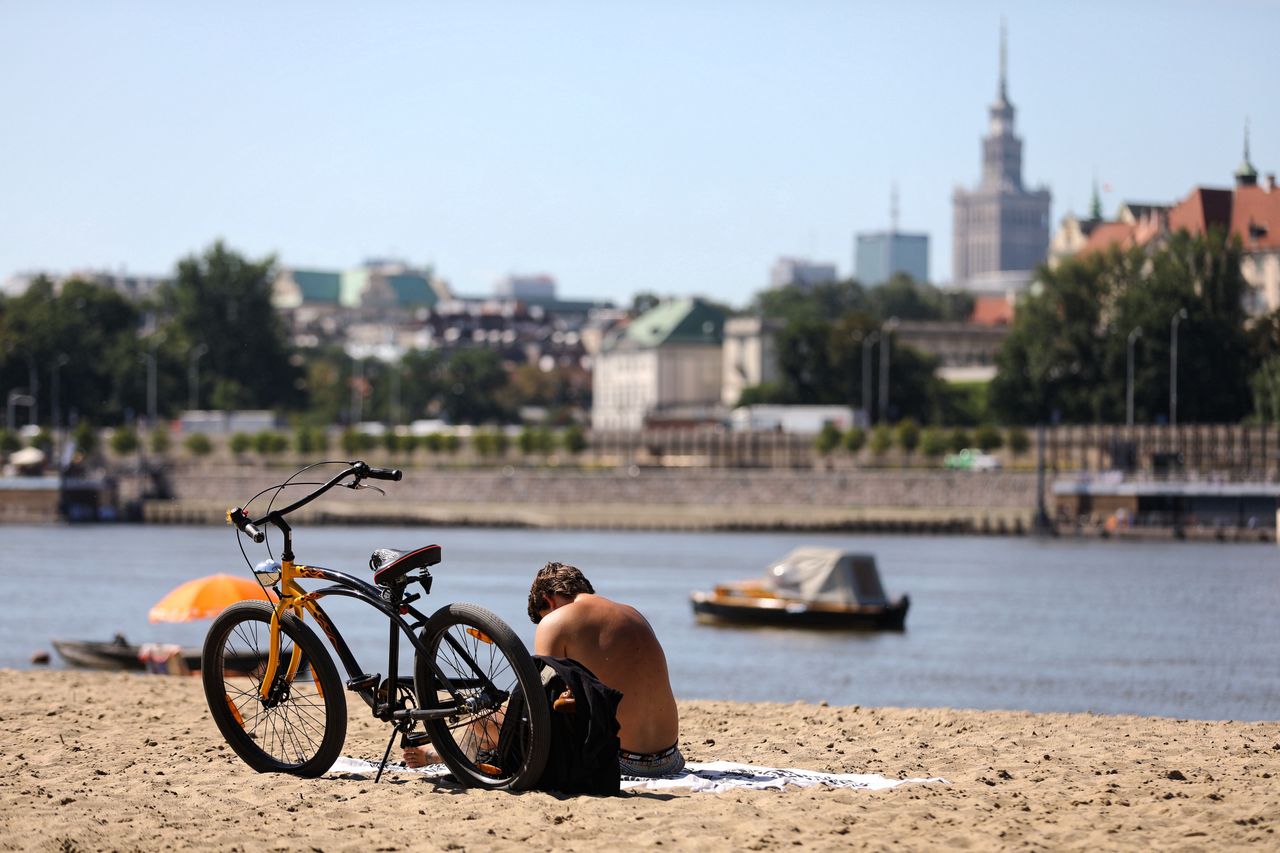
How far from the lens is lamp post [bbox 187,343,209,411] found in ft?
494

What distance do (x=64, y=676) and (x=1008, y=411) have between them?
342ft

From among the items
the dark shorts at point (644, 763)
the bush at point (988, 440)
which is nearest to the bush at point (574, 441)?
the bush at point (988, 440)

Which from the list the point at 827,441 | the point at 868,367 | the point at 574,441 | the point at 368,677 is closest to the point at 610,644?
the point at 368,677

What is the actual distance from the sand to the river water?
40.9 feet

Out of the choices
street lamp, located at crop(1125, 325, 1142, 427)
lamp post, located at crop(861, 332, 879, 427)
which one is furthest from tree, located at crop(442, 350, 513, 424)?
street lamp, located at crop(1125, 325, 1142, 427)

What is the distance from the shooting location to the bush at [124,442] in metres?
120

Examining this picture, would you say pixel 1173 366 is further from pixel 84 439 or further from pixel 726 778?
pixel 726 778

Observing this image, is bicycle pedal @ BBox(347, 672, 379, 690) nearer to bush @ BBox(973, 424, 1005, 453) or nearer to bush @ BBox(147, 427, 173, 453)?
bush @ BBox(973, 424, 1005, 453)

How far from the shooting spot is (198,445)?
397 feet

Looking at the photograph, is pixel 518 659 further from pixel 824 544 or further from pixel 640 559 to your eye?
pixel 824 544

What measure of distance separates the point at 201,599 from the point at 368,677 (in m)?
14.1

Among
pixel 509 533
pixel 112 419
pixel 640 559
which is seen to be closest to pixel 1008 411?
pixel 509 533

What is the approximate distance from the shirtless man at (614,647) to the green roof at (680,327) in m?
172

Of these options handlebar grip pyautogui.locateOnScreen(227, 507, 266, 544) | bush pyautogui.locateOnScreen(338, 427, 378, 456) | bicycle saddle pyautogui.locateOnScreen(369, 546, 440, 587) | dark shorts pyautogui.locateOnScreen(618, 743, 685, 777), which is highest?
bush pyautogui.locateOnScreen(338, 427, 378, 456)
